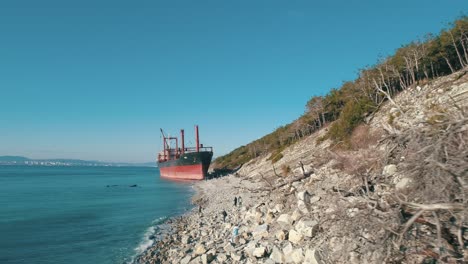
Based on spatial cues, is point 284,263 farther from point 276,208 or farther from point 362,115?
point 362,115

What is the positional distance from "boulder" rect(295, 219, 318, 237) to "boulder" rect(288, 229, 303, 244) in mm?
99

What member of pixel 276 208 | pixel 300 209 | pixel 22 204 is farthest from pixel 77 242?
pixel 22 204

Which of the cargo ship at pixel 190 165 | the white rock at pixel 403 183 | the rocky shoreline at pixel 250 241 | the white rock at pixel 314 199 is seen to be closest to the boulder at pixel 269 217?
the rocky shoreline at pixel 250 241

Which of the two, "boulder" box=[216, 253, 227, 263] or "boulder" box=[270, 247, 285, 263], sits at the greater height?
"boulder" box=[270, 247, 285, 263]

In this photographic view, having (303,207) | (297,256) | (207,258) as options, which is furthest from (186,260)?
(297,256)

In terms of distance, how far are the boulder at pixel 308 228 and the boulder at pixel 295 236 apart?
0.33 ft

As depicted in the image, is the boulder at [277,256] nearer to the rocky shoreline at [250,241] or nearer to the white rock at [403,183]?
the rocky shoreline at [250,241]

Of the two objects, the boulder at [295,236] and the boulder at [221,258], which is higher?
the boulder at [295,236]

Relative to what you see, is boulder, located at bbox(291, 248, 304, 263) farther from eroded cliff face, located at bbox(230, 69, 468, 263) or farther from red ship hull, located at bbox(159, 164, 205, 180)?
red ship hull, located at bbox(159, 164, 205, 180)

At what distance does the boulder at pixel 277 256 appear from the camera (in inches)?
396

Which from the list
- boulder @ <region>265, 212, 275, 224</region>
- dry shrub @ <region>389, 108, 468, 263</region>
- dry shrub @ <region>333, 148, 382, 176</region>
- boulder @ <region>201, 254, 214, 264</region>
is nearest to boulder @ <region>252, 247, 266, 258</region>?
boulder @ <region>201, 254, 214, 264</region>

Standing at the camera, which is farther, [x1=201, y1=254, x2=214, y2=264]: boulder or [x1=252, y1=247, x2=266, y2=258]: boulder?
[x1=201, y1=254, x2=214, y2=264]: boulder

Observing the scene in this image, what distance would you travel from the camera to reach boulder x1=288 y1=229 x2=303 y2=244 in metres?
10.6

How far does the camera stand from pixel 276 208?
14.3 meters
